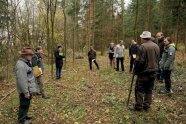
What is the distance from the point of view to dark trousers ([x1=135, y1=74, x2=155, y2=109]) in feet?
27.5

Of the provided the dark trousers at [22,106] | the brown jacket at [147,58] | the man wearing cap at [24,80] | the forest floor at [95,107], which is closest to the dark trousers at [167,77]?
the forest floor at [95,107]

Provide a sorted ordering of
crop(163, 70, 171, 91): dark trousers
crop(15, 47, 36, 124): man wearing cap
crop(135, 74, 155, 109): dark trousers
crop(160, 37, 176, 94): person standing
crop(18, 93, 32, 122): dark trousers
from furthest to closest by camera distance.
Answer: crop(163, 70, 171, 91): dark trousers
crop(160, 37, 176, 94): person standing
crop(135, 74, 155, 109): dark trousers
crop(18, 93, 32, 122): dark trousers
crop(15, 47, 36, 124): man wearing cap

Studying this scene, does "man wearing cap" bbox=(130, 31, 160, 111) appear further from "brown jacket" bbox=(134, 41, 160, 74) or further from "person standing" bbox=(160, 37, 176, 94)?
"person standing" bbox=(160, 37, 176, 94)

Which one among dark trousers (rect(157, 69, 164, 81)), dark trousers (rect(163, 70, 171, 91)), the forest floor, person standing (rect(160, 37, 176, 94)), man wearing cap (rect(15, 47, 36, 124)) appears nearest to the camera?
man wearing cap (rect(15, 47, 36, 124))

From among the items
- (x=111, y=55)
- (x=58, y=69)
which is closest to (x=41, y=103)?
(x=58, y=69)

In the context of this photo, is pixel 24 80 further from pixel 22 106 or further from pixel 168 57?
pixel 168 57

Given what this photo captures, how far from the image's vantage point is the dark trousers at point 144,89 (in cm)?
838

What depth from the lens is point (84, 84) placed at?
13953 mm

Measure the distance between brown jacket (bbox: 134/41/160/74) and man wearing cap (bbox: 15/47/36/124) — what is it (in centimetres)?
348

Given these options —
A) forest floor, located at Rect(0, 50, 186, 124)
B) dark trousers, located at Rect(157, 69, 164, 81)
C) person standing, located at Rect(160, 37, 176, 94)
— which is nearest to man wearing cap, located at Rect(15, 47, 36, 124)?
forest floor, located at Rect(0, 50, 186, 124)

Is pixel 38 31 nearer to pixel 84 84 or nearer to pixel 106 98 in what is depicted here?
pixel 84 84

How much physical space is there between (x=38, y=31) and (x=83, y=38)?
15.5 m

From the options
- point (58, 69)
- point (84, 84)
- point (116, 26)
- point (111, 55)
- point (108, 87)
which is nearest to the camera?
point (108, 87)

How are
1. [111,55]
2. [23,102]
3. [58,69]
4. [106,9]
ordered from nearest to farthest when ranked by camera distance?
[23,102], [58,69], [111,55], [106,9]
